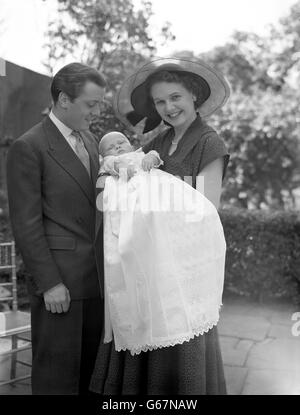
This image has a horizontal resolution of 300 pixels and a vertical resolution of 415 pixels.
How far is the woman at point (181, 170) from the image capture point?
190 centimetres

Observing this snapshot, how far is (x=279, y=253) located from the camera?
16.3ft

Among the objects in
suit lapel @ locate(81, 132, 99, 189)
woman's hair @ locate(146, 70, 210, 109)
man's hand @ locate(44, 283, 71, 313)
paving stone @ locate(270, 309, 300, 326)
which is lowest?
paving stone @ locate(270, 309, 300, 326)

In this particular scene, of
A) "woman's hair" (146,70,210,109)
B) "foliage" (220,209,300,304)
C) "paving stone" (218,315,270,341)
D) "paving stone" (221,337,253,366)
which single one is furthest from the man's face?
"foliage" (220,209,300,304)

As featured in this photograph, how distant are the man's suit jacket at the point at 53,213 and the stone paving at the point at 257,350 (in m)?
1.29

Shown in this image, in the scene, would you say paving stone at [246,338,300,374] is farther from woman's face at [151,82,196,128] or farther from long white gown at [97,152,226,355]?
woman's face at [151,82,196,128]

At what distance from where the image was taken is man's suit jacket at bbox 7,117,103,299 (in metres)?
1.97

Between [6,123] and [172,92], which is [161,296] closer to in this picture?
[172,92]

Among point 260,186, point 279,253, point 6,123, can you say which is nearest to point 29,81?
point 6,123

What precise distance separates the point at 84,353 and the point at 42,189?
76 cm

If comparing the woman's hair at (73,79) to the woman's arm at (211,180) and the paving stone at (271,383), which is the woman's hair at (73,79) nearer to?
the woman's arm at (211,180)

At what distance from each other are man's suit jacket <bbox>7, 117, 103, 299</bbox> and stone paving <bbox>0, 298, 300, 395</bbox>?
1289mm

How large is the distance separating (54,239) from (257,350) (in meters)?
2.35

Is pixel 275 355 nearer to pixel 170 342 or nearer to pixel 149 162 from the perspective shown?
pixel 170 342

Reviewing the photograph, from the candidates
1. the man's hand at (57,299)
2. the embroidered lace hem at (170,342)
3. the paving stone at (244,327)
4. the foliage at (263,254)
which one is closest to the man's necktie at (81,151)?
the man's hand at (57,299)
